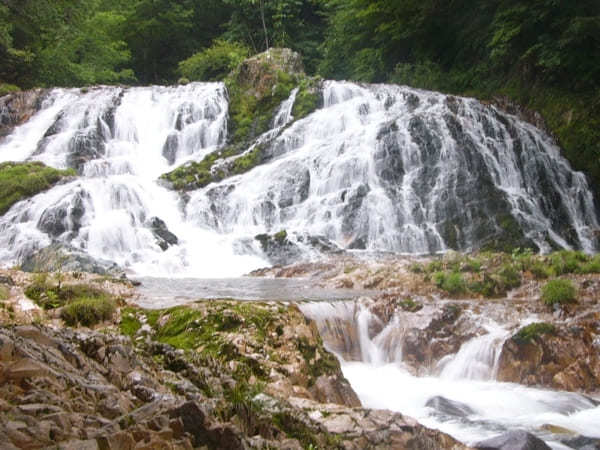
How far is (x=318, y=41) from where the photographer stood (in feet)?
116

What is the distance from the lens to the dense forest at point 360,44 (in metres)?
19.4

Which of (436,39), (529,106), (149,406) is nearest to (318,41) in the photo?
(436,39)

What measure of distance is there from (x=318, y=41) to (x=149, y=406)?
115 feet

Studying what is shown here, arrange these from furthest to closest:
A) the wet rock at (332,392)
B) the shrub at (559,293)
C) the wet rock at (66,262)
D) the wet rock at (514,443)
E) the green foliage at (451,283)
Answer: the wet rock at (66,262) → the green foliage at (451,283) → the shrub at (559,293) → the wet rock at (332,392) → the wet rock at (514,443)

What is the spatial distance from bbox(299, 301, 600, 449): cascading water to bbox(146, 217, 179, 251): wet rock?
8733mm

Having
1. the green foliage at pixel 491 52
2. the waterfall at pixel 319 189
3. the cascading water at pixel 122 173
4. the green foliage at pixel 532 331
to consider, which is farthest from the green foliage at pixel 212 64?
the green foliage at pixel 532 331

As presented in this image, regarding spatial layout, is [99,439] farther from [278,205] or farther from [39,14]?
[278,205]

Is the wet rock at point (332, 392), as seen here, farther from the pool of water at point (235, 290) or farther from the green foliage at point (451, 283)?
the green foliage at point (451, 283)

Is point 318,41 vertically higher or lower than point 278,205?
higher

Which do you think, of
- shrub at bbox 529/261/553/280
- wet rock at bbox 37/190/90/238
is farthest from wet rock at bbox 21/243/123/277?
shrub at bbox 529/261/553/280

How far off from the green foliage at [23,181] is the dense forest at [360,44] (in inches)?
169

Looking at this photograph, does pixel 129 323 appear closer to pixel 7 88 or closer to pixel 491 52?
pixel 491 52

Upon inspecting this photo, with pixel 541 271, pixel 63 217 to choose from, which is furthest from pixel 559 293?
Result: pixel 63 217

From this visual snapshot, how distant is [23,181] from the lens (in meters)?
16.8
